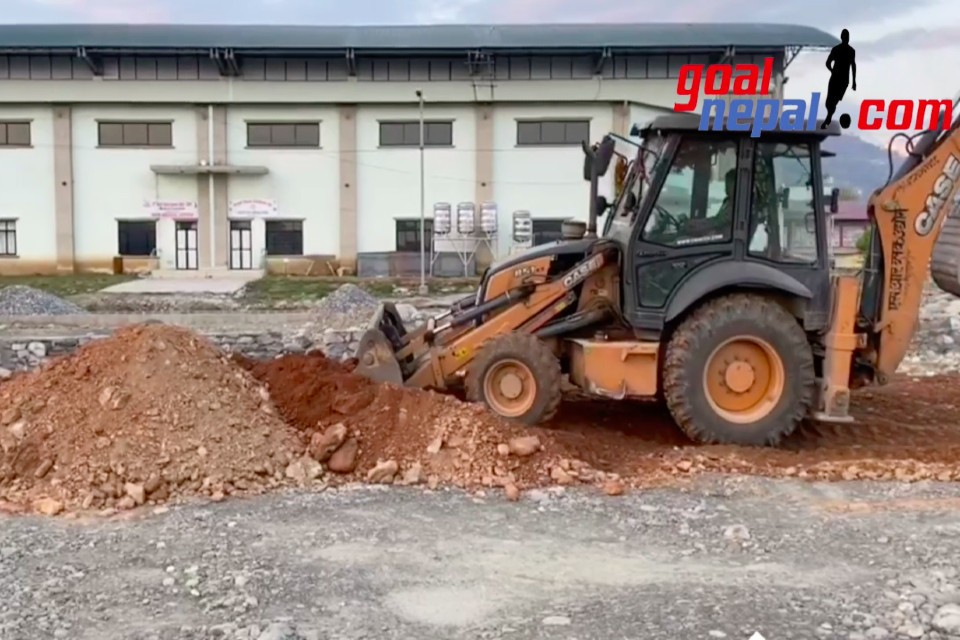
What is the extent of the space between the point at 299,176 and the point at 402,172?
3.74m

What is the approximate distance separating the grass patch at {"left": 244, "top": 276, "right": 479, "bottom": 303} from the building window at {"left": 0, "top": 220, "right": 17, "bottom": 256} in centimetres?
988

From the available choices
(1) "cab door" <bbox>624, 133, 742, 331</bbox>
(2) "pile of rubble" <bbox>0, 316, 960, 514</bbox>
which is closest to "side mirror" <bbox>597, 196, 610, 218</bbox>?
(1) "cab door" <bbox>624, 133, 742, 331</bbox>

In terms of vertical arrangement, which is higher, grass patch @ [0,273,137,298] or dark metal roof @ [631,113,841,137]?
dark metal roof @ [631,113,841,137]

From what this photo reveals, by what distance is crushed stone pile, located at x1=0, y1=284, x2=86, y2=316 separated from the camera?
726 inches

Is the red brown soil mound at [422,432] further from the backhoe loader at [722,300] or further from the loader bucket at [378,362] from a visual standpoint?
the backhoe loader at [722,300]

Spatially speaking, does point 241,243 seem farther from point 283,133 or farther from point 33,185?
point 33,185

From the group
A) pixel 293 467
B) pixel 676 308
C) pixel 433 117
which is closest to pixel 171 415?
pixel 293 467

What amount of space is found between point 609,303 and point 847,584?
3.55 metres

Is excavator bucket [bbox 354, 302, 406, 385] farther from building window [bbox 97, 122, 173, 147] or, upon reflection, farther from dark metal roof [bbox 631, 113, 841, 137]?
building window [bbox 97, 122, 173, 147]

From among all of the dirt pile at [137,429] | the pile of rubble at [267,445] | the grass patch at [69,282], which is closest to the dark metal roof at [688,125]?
the pile of rubble at [267,445]

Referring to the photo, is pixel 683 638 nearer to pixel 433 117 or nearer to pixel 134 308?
pixel 134 308

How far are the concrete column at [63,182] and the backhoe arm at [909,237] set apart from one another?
32.5m

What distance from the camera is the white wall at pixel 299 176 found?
116 feet

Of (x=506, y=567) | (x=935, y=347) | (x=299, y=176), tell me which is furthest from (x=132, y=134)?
(x=506, y=567)
